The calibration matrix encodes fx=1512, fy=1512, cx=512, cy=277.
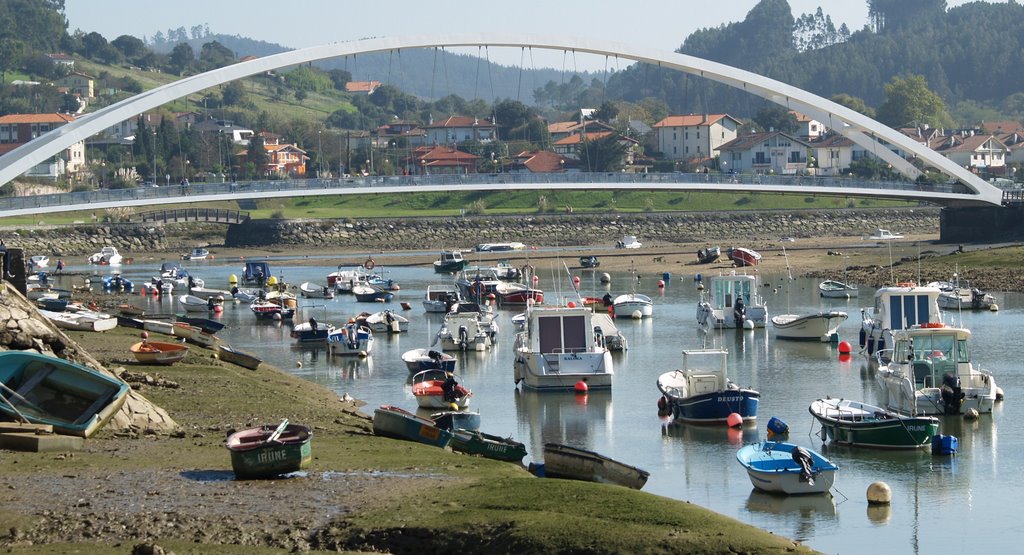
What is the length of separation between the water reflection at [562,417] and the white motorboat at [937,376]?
5.01m

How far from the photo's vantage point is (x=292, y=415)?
912 inches

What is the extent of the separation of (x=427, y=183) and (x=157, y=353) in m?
45.2

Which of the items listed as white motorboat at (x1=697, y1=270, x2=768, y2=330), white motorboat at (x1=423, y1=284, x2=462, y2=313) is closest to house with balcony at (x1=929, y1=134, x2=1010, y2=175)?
white motorboat at (x1=423, y1=284, x2=462, y2=313)

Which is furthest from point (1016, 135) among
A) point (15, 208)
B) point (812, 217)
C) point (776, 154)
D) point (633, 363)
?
point (633, 363)

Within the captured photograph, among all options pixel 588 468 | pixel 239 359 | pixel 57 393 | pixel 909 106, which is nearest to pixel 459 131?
pixel 909 106

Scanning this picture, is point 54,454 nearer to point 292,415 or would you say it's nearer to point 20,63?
point 292,415

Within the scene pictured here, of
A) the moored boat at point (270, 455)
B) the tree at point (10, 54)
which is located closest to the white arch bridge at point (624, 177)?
the moored boat at point (270, 455)

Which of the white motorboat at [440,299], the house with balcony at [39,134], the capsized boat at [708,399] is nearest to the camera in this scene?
the capsized boat at [708,399]

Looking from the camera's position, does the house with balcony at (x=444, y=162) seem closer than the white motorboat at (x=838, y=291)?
No

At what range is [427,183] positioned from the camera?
71.3 m

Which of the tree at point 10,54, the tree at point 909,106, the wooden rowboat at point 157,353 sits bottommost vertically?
the wooden rowboat at point 157,353

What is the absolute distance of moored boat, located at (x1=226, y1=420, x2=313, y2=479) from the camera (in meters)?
16.4

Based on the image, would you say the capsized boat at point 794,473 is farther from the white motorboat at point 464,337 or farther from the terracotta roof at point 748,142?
the terracotta roof at point 748,142

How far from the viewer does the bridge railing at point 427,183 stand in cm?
6600
